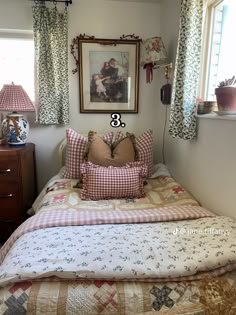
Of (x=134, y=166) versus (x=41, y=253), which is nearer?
(x=41, y=253)

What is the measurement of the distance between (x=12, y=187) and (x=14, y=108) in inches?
26.1

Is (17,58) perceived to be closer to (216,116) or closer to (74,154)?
(74,154)

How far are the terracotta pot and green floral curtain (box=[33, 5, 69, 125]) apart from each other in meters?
1.46

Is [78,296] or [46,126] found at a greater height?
[46,126]

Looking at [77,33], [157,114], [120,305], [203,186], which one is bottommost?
[120,305]

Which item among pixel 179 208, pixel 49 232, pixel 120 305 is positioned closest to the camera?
pixel 120 305

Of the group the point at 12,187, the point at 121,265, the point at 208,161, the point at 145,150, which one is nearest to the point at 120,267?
the point at 121,265

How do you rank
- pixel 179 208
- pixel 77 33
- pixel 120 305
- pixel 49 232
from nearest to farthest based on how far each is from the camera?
pixel 120 305 → pixel 49 232 → pixel 179 208 → pixel 77 33

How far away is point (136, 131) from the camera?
A: 100 inches

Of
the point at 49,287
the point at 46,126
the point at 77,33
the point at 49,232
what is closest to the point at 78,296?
the point at 49,287

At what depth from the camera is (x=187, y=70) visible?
154 cm

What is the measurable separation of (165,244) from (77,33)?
2.08 meters

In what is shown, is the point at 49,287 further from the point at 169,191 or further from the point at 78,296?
the point at 169,191

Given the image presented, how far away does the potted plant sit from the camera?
4.12 feet
